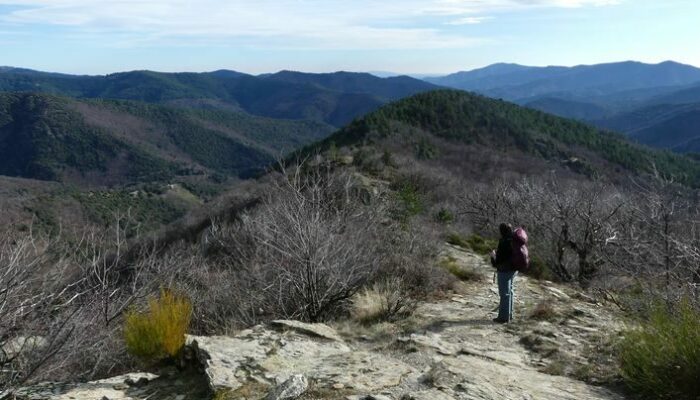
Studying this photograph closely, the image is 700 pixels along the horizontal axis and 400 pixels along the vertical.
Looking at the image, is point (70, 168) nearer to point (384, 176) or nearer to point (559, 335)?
Result: point (384, 176)

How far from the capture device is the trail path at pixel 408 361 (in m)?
4.86

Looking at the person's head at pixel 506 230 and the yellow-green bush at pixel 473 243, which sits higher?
the person's head at pixel 506 230

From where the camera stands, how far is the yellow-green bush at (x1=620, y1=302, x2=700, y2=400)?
465 cm

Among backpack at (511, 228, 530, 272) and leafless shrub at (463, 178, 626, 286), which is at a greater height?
backpack at (511, 228, 530, 272)

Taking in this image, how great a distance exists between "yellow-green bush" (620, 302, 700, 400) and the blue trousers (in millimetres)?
2450

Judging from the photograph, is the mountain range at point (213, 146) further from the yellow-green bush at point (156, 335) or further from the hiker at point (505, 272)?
the yellow-green bush at point (156, 335)

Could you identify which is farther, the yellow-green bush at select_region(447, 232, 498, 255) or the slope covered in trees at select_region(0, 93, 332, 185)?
the slope covered in trees at select_region(0, 93, 332, 185)

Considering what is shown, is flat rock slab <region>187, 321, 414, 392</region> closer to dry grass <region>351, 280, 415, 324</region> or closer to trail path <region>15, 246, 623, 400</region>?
trail path <region>15, 246, 623, 400</region>

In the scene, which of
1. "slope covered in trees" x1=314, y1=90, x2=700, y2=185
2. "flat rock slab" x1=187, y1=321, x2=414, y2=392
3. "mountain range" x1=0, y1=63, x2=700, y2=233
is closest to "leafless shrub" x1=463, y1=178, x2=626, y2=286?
"mountain range" x1=0, y1=63, x2=700, y2=233

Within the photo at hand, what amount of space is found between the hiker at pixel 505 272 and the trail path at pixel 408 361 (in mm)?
220

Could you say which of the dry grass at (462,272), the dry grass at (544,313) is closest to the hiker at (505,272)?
the dry grass at (544,313)

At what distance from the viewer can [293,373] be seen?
17.1 feet

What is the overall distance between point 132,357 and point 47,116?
619ft

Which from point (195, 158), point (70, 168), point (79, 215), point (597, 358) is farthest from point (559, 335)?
point (195, 158)
